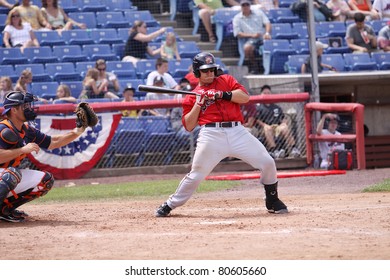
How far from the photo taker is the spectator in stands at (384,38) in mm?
17688

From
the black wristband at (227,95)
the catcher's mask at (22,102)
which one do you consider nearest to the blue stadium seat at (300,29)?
the black wristband at (227,95)

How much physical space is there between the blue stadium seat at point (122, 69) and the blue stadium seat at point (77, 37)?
2.99ft

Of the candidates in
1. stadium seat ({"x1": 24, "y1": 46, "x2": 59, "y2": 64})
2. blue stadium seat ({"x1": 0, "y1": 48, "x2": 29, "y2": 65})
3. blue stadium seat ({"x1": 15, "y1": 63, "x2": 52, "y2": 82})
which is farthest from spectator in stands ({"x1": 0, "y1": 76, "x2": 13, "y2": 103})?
stadium seat ({"x1": 24, "y1": 46, "x2": 59, "y2": 64})

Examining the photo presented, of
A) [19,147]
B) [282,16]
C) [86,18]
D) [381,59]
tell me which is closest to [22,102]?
[19,147]

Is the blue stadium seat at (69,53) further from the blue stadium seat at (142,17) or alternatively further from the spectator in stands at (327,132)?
the spectator in stands at (327,132)

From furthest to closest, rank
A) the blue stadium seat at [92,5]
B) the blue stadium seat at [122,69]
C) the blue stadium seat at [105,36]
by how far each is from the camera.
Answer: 1. the blue stadium seat at [92,5]
2. the blue stadium seat at [105,36]
3. the blue stadium seat at [122,69]

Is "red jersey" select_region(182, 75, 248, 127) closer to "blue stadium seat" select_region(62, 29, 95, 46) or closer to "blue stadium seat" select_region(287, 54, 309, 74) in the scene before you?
"blue stadium seat" select_region(62, 29, 95, 46)

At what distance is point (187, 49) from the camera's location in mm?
17094

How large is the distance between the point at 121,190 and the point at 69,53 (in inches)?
177

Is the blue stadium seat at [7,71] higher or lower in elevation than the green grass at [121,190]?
higher

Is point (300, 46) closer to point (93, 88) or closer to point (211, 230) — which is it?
point (93, 88)

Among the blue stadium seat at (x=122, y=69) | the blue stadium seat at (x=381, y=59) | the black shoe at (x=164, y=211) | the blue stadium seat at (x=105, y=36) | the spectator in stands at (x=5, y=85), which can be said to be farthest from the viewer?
the blue stadium seat at (x=381, y=59)

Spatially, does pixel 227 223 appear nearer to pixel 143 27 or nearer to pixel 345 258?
pixel 345 258

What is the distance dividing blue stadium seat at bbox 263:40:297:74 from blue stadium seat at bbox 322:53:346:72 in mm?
674
